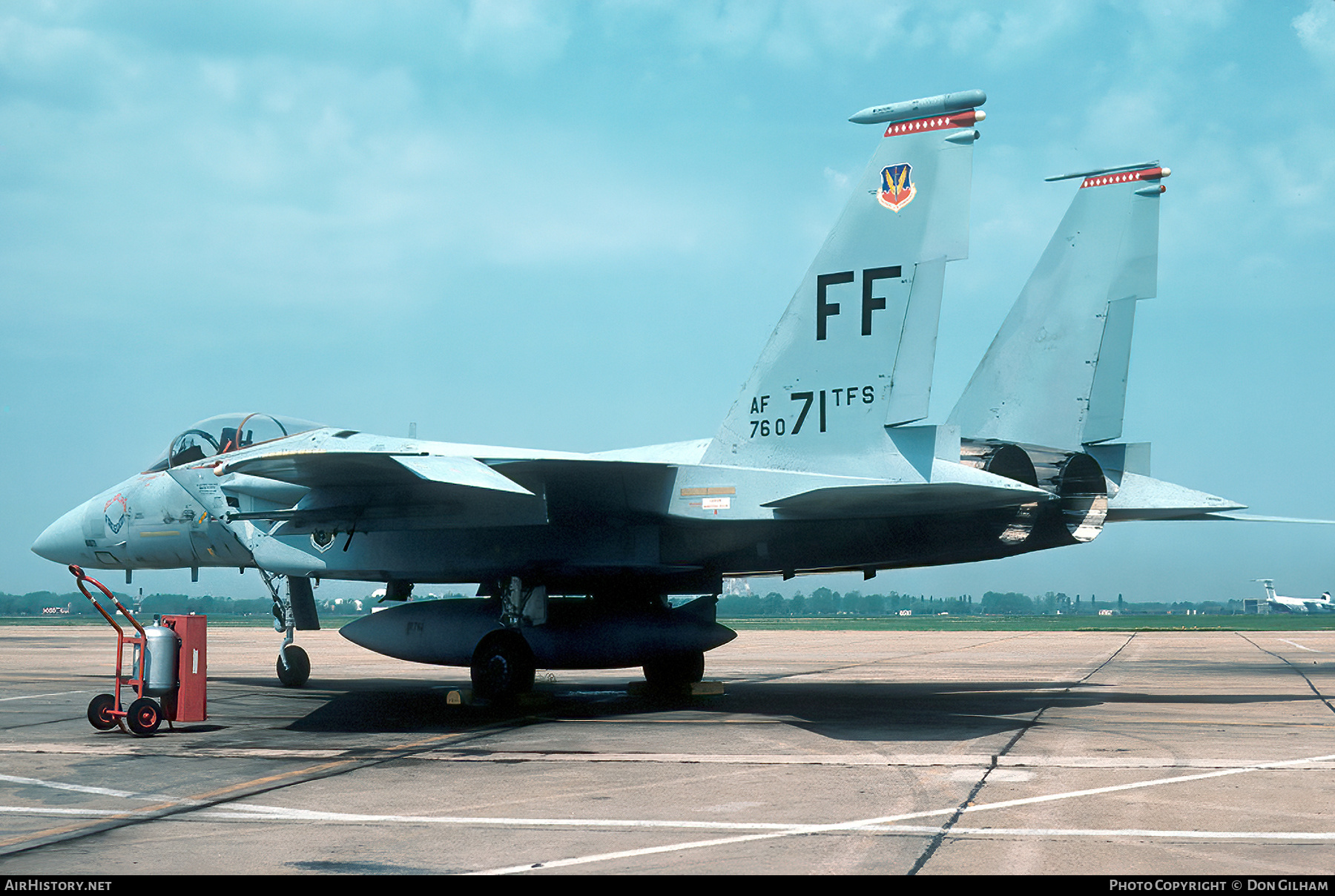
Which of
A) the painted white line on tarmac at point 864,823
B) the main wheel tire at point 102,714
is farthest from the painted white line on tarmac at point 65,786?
the painted white line on tarmac at point 864,823

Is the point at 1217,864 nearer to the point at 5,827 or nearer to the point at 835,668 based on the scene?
the point at 5,827

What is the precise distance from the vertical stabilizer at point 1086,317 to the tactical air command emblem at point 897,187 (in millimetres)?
4365

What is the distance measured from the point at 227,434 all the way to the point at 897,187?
8.91 metres

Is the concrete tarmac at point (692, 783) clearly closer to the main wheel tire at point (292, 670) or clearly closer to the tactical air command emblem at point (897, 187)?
the main wheel tire at point (292, 670)

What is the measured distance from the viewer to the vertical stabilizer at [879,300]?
9586mm

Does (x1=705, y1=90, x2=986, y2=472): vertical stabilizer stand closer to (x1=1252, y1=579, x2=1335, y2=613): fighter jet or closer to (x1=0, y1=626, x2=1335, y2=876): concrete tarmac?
(x1=0, y1=626, x2=1335, y2=876): concrete tarmac

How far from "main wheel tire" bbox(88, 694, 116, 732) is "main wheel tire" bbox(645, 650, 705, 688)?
585 cm

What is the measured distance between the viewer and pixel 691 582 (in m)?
13.0

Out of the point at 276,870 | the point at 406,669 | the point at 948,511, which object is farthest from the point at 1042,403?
the point at 406,669

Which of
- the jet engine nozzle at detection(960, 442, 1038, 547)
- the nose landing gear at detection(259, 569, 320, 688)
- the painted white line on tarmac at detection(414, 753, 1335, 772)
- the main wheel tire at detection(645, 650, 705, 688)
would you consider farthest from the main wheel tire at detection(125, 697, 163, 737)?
the jet engine nozzle at detection(960, 442, 1038, 547)

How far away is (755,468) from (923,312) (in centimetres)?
218

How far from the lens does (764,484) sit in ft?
34.1

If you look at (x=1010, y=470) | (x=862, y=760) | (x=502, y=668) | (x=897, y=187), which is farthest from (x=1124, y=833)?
(x=502, y=668)

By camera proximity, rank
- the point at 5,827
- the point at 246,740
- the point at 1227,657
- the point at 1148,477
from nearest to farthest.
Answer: the point at 5,827, the point at 246,740, the point at 1148,477, the point at 1227,657
